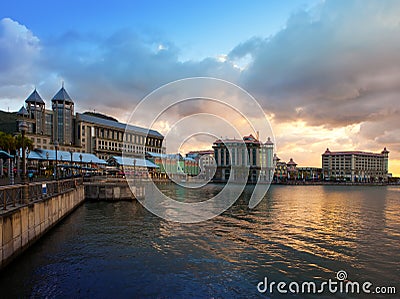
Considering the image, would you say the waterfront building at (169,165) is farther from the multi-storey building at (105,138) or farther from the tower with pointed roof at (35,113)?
the tower with pointed roof at (35,113)

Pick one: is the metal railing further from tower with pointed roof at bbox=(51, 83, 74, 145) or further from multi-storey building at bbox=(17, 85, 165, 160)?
tower with pointed roof at bbox=(51, 83, 74, 145)

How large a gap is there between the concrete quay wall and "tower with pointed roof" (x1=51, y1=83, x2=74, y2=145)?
111844 mm

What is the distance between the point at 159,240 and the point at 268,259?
28.4ft

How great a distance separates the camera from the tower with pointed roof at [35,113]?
123 metres

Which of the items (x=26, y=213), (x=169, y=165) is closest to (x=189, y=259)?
(x=26, y=213)

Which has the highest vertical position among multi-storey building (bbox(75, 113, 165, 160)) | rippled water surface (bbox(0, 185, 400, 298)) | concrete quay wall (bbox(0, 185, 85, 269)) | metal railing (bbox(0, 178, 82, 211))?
multi-storey building (bbox(75, 113, 165, 160))

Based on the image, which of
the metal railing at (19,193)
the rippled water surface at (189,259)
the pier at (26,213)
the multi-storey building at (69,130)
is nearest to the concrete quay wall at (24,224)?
the pier at (26,213)

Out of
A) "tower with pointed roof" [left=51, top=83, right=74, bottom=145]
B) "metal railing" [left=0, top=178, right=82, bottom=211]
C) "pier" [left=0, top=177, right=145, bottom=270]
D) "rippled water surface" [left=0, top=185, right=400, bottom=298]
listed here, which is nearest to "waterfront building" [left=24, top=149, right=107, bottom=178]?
"pier" [left=0, top=177, right=145, bottom=270]

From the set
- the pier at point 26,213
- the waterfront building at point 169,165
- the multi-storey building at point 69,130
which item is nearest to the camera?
the pier at point 26,213

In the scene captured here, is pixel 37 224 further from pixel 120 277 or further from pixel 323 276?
pixel 323 276

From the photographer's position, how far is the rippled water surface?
49.0ft

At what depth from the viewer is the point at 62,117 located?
135 meters

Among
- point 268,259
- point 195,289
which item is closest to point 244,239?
point 268,259

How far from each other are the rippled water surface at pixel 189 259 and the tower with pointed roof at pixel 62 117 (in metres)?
112
